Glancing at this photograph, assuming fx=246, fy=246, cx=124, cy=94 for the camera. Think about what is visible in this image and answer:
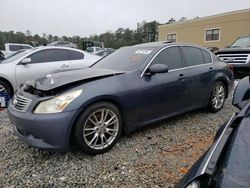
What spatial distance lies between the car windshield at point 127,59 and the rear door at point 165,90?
218mm

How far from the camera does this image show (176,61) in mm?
4289

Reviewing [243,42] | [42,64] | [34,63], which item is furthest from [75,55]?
[243,42]

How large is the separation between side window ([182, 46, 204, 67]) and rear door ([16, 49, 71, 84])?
3.12m

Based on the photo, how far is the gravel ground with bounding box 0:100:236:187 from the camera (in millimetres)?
2764

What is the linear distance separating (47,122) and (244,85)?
8.28ft

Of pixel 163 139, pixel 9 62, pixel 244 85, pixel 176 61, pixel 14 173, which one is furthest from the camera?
pixel 9 62

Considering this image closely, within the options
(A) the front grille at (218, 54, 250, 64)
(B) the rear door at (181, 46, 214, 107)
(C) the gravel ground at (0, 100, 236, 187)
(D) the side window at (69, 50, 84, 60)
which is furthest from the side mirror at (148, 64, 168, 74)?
(A) the front grille at (218, 54, 250, 64)

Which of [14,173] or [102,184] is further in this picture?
[14,173]

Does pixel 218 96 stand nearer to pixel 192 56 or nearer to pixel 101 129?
pixel 192 56

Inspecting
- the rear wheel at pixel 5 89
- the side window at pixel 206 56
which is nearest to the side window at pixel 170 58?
the side window at pixel 206 56

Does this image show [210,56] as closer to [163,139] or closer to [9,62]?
[163,139]

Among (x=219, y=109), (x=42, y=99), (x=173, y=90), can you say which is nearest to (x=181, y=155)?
(x=173, y=90)

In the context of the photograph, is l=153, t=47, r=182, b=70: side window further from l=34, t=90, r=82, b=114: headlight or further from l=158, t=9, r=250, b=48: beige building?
l=158, t=9, r=250, b=48: beige building

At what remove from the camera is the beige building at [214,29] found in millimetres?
25000
